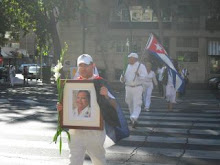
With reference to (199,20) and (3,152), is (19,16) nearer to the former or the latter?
(199,20)

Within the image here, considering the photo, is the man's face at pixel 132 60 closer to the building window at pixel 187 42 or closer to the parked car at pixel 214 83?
the parked car at pixel 214 83

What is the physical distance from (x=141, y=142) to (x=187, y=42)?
1325 inches

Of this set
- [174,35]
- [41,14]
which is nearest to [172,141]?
[41,14]

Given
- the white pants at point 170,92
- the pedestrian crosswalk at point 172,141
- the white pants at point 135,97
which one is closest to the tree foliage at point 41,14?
the white pants at point 170,92

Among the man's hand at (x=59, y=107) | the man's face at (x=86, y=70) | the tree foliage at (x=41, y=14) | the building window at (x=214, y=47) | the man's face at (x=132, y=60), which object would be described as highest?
the tree foliage at (x=41, y=14)

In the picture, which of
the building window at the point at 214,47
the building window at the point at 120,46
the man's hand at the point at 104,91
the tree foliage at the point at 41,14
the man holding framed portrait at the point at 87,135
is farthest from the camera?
the building window at the point at 120,46

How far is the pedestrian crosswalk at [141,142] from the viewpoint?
6.78 metres

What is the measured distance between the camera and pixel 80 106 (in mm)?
4746

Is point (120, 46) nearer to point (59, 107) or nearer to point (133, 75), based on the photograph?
point (133, 75)

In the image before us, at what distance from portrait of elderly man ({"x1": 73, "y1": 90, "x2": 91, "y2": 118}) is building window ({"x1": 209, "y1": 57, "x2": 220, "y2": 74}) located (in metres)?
37.9

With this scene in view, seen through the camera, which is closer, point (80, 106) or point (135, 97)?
point (80, 106)

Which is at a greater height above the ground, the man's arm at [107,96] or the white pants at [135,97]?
the man's arm at [107,96]

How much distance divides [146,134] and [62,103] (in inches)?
190

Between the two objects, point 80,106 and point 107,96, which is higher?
point 107,96
